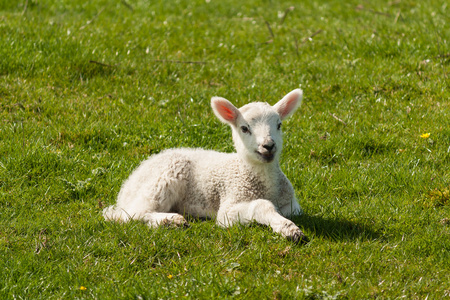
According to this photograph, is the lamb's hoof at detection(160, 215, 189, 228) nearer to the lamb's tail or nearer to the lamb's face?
the lamb's tail

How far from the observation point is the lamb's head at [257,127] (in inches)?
220

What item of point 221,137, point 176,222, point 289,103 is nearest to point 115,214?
point 176,222

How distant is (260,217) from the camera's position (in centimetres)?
545

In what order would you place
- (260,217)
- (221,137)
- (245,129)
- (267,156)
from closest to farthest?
(260,217), (267,156), (245,129), (221,137)

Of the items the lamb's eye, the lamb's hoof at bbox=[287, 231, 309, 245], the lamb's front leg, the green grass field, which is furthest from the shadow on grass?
the lamb's eye

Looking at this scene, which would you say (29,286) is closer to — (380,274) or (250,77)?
(380,274)

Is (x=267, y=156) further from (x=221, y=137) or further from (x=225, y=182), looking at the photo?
(x=221, y=137)

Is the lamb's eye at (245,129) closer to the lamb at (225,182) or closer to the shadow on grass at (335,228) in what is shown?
the lamb at (225,182)

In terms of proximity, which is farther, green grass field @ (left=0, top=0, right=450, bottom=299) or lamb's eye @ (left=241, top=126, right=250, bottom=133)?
lamb's eye @ (left=241, top=126, right=250, bottom=133)

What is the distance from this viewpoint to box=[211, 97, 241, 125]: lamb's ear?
588 cm

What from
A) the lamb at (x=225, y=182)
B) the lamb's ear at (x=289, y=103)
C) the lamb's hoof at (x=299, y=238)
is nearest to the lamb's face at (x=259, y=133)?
the lamb at (x=225, y=182)

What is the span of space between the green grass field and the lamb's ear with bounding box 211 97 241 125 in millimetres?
1097

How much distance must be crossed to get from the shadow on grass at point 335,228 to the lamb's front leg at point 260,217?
258 millimetres

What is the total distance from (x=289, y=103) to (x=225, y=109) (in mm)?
667
